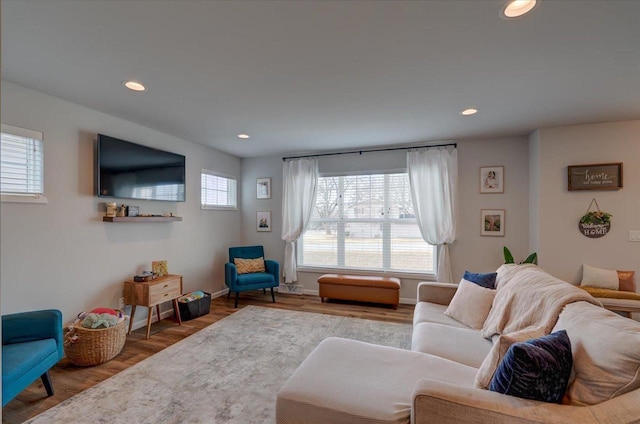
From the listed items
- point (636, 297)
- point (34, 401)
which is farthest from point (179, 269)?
point (636, 297)

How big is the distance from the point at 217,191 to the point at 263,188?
815 millimetres

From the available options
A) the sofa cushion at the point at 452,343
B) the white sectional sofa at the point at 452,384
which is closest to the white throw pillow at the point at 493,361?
the white sectional sofa at the point at 452,384

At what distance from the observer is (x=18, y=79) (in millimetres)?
2418

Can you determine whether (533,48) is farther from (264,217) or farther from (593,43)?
(264,217)

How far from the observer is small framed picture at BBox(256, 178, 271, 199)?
5.38m

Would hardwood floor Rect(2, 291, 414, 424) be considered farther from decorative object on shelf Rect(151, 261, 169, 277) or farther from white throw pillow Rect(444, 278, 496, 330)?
white throw pillow Rect(444, 278, 496, 330)

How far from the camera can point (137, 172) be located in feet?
11.4

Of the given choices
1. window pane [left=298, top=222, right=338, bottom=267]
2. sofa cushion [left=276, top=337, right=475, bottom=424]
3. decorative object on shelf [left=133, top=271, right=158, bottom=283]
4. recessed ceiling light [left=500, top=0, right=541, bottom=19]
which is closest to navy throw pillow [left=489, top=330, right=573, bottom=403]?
sofa cushion [left=276, top=337, right=475, bottom=424]

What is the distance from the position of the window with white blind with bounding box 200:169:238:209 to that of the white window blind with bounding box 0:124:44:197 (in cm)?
209

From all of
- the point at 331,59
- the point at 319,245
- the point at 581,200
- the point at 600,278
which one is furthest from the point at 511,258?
the point at 331,59

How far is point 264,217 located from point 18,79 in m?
3.54

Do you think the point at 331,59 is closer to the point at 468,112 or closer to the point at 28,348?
the point at 468,112

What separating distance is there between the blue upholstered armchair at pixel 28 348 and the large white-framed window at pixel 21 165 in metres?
1.02

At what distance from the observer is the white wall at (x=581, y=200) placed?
340 centimetres
